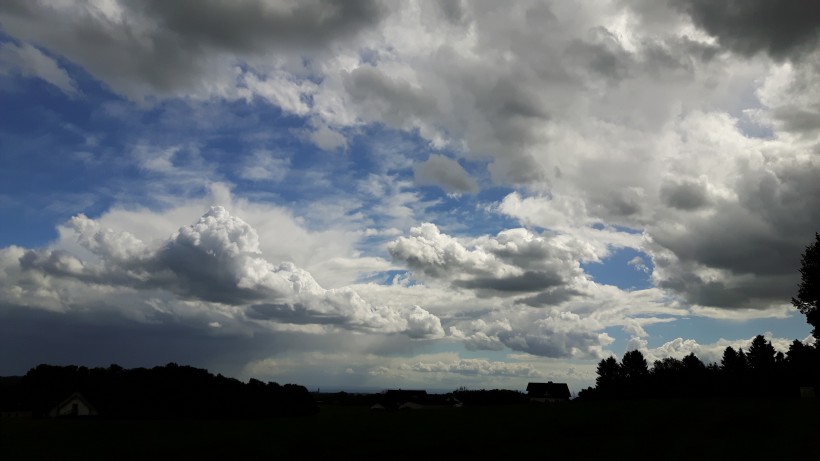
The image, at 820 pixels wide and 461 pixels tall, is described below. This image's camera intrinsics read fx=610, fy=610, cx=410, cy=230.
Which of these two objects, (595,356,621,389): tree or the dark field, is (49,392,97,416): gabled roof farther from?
(595,356,621,389): tree

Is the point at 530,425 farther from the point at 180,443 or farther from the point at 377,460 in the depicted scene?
the point at 180,443

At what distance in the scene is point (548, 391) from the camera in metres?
179

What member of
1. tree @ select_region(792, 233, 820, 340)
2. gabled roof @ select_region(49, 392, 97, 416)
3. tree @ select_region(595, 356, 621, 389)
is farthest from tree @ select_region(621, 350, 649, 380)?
gabled roof @ select_region(49, 392, 97, 416)

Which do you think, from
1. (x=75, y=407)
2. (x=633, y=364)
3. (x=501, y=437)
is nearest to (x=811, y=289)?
(x=501, y=437)

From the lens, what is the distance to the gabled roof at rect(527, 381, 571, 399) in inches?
6964

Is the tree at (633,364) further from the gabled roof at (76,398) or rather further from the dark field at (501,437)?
the gabled roof at (76,398)

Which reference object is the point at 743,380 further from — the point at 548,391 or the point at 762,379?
the point at 548,391

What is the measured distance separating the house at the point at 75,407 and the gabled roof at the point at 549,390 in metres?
117

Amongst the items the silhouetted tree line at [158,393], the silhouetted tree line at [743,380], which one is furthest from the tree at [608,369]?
the silhouetted tree line at [158,393]

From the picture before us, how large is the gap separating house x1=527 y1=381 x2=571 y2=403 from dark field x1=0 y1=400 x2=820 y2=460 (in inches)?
4177

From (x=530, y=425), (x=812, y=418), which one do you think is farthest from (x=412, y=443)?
(x=812, y=418)

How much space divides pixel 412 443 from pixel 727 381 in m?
55.7

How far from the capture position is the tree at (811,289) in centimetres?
8038

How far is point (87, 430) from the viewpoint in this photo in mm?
70250
